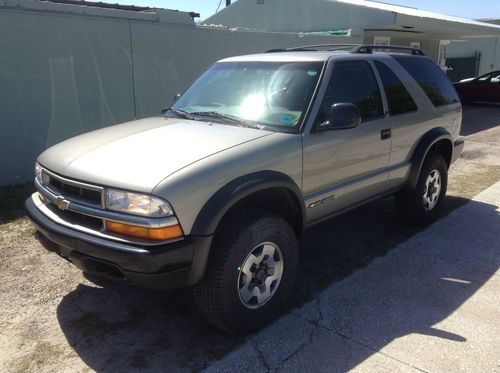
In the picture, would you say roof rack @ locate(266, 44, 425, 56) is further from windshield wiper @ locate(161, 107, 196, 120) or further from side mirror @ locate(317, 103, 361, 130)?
windshield wiper @ locate(161, 107, 196, 120)

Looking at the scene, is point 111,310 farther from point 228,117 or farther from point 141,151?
point 228,117

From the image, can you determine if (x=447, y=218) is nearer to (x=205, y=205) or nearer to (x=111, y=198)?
(x=205, y=205)

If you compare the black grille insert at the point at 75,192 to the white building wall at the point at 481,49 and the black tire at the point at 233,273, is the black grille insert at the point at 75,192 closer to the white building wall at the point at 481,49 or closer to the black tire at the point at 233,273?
the black tire at the point at 233,273

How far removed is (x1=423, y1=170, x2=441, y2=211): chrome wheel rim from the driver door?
905 millimetres

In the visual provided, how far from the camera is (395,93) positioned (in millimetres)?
4664

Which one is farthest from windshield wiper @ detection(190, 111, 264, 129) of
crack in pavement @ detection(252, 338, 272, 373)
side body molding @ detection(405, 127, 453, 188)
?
side body molding @ detection(405, 127, 453, 188)

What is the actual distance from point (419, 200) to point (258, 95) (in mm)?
2263

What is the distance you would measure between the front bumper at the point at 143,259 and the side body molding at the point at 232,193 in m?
0.08

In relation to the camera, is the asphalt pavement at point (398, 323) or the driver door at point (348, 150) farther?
the driver door at point (348, 150)

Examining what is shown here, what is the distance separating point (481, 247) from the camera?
4836 millimetres

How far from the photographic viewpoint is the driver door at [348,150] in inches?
146

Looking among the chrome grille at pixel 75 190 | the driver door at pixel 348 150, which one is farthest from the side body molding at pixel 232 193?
the chrome grille at pixel 75 190

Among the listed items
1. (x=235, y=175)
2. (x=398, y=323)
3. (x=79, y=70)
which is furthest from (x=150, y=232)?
(x=79, y=70)

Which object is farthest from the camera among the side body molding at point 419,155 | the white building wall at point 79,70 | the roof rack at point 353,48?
the white building wall at point 79,70
